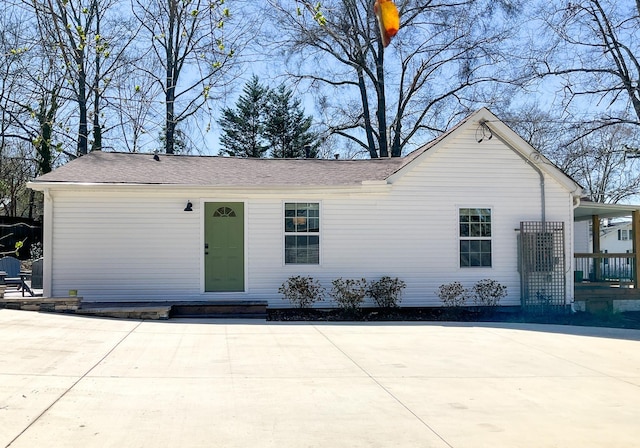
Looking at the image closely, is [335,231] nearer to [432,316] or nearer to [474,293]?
[432,316]

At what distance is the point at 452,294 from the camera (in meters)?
12.9

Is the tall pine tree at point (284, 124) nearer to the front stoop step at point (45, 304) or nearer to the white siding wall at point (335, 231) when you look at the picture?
the white siding wall at point (335, 231)

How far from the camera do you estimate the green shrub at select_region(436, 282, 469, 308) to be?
12.9 m

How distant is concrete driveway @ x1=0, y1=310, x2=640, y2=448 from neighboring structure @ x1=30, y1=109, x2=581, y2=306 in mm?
2321

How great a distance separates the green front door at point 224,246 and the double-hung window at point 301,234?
3.13ft

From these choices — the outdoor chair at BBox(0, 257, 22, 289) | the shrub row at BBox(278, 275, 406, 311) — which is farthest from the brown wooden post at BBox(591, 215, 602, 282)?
the outdoor chair at BBox(0, 257, 22, 289)

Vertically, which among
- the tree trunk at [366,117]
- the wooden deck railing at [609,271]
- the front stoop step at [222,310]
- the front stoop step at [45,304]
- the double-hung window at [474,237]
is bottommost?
the front stoop step at [222,310]

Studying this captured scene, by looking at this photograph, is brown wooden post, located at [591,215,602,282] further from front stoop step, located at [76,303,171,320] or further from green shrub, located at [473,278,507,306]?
front stoop step, located at [76,303,171,320]

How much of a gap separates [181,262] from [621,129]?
1739cm

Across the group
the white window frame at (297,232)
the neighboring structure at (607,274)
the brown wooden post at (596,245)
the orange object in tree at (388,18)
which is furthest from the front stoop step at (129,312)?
the brown wooden post at (596,245)

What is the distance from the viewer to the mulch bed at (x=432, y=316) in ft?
40.5

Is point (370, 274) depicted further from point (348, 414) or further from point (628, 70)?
point (628, 70)

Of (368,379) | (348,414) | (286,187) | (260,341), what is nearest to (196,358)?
(260,341)

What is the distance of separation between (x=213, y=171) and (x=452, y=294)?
594 centimetres
